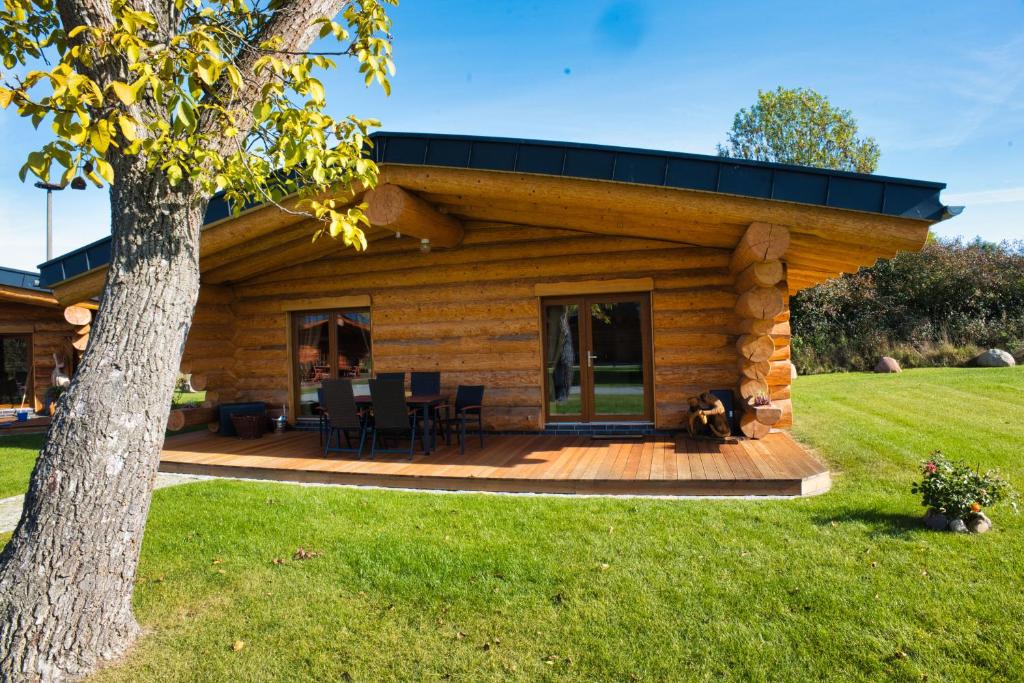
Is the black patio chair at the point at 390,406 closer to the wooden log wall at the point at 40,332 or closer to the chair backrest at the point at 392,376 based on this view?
the chair backrest at the point at 392,376

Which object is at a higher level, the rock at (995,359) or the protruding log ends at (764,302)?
the protruding log ends at (764,302)

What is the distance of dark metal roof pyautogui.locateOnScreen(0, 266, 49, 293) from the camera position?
1234 cm

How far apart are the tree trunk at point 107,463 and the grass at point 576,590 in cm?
31

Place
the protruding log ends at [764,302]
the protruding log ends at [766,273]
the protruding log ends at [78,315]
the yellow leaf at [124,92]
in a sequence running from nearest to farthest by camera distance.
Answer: the yellow leaf at [124,92] < the protruding log ends at [766,273] < the protruding log ends at [764,302] < the protruding log ends at [78,315]

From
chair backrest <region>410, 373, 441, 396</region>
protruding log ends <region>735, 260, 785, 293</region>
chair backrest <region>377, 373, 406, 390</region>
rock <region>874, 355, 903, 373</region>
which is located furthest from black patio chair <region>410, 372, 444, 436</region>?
rock <region>874, 355, 903, 373</region>

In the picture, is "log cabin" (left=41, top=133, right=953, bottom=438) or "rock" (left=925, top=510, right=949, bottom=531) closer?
"rock" (left=925, top=510, right=949, bottom=531)

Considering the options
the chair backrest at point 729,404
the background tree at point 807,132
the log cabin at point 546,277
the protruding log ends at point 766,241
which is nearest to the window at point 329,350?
the log cabin at point 546,277

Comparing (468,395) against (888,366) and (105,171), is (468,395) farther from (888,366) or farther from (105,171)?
(888,366)

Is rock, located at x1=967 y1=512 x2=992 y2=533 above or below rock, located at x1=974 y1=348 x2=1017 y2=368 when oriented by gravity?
below

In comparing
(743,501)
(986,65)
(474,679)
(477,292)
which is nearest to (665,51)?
(477,292)

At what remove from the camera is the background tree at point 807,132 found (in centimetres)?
2766

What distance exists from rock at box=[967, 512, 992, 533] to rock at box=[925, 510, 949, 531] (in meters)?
0.13

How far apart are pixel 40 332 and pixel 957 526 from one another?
54.6 feet

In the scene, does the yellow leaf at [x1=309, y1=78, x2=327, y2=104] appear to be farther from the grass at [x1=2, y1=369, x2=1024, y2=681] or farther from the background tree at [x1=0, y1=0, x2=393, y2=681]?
the grass at [x1=2, y1=369, x2=1024, y2=681]
